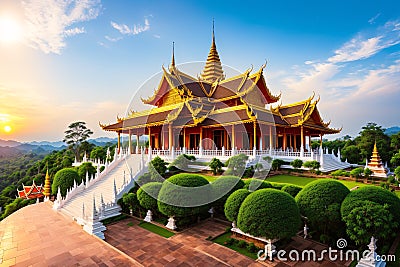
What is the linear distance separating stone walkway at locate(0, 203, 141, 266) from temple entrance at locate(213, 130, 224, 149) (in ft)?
41.8

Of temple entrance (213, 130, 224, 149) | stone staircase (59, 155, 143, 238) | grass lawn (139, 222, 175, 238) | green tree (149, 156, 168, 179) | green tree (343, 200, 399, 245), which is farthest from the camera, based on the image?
temple entrance (213, 130, 224, 149)

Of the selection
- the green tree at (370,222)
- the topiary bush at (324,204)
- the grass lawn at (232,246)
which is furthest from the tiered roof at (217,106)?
the green tree at (370,222)

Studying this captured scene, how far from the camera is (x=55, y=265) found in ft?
22.8

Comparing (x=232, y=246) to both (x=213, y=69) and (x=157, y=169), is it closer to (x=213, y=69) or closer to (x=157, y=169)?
(x=157, y=169)

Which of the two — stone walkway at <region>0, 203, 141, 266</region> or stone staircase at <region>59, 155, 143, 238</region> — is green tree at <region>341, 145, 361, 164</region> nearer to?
stone staircase at <region>59, 155, 143, 238</region>

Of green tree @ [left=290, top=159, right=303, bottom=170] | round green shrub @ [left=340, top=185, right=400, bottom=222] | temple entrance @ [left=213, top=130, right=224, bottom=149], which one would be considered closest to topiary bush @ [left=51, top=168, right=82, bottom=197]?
temple entrance @ [left=213, top=130, right=224, bottom=149]

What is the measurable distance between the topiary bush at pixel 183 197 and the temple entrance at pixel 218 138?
1081cm

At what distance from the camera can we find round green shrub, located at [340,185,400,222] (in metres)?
6.42

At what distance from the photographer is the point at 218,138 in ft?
68.0

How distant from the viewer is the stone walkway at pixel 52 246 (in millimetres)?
7164

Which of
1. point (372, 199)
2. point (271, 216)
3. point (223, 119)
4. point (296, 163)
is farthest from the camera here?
point (223, 119)

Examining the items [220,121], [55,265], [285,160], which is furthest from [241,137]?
[55,265]

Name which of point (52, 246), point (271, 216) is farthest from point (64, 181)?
point (271, 216)

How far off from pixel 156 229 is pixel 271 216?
506 cm
